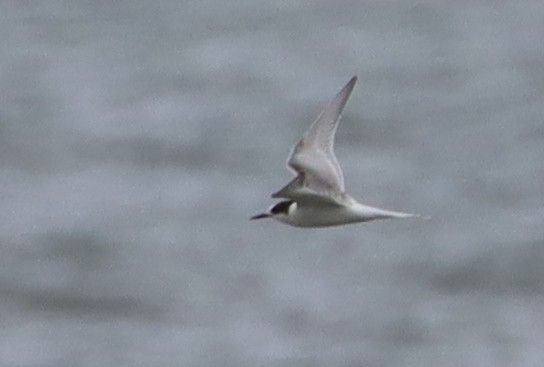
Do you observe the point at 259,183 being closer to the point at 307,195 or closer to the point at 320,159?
the point at 320,159

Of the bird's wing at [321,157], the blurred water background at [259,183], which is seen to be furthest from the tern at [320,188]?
the blurred water background at [259,183]

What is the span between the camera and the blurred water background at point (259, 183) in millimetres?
13344

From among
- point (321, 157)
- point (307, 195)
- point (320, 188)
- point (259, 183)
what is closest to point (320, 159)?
point (321, 157)

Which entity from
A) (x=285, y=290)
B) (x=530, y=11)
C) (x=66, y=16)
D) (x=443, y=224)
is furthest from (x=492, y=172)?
(x=66, y=16)

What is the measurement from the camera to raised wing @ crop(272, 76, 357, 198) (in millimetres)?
6926

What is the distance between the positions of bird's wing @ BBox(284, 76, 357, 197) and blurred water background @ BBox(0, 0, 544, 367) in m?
5.45

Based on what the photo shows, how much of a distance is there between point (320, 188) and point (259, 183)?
8852 mm

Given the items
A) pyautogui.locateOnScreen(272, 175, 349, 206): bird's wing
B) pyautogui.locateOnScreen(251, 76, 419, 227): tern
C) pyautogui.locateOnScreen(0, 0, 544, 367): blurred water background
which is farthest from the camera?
pyautogui.locateOnScreen(0, 0, 544, 367): blurred water background

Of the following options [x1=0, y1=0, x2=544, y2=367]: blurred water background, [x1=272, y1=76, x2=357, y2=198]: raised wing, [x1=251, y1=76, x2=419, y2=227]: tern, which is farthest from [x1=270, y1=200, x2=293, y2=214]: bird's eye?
[x1=0, y1=0, x2=544, y2=367]: blurred water background

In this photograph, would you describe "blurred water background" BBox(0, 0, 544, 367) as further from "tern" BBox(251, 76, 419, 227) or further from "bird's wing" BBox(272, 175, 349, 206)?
"bird's wing" BBox(272, 175, 349, 206)

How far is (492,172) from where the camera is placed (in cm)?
1606

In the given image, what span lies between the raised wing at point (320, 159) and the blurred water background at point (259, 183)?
545cm

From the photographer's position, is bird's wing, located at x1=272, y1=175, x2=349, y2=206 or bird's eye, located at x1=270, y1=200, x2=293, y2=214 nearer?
bird's wing, located at x1=272, y1=175, x2=349, y2=206

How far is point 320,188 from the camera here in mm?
6957
